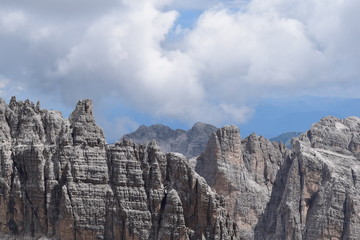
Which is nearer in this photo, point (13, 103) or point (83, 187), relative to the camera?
point (83, 187)

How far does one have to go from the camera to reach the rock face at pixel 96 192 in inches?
5802

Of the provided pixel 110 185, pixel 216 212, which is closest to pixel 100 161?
pixel 110 185

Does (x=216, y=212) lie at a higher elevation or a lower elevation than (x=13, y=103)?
lower

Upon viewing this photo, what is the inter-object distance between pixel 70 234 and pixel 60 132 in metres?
13.2

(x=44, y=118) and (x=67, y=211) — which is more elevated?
(x=44, y=118)

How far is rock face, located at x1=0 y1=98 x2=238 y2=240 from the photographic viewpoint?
484 feet

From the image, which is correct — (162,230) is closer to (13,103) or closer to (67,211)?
(67,211)

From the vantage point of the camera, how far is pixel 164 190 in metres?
149

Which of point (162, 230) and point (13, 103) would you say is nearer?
point (162, 230)

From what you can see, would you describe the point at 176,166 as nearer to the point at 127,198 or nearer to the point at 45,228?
the point at 127,198

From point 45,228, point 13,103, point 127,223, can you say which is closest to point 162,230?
point 127,223

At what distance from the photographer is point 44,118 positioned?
15488 cm

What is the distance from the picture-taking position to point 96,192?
14750 cm

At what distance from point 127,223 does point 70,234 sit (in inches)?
276
